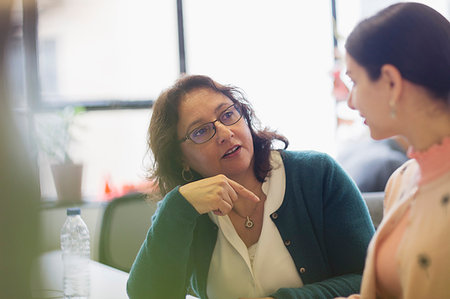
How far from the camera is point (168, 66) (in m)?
3.83

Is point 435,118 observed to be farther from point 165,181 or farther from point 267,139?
point 165,181

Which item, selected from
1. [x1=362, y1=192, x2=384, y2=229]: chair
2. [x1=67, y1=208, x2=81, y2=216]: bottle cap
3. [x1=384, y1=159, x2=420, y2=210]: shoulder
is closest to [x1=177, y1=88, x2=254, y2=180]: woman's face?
[x1=67, y1=208, x2=81, y2=216]: bottle cap

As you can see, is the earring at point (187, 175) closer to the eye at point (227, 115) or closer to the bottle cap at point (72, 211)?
the eye at point (227, 115)

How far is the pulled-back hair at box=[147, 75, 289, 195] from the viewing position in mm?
1614

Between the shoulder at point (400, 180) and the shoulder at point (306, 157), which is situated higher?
the shoulder at point (400, 180)

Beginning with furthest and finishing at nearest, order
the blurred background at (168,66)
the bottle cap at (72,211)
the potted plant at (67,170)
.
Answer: the blurred background at (168,66) < the potted plant at (67,170) < the bottle cap at (72,211)

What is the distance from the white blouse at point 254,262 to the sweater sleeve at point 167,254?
12cm

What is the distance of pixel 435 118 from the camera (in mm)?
775

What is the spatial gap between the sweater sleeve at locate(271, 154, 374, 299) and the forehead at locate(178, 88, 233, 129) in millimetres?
323

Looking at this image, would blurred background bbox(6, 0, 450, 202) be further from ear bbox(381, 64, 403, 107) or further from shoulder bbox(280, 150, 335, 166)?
ear bbox(381, 64, 403, 107)

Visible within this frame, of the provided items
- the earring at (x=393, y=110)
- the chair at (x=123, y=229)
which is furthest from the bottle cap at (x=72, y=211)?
the earring at (x=393, y=110)

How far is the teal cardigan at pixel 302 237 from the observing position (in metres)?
1.39

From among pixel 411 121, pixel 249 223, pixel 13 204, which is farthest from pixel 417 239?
pixel 249 223

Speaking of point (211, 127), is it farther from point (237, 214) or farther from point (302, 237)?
point (302, 237)
